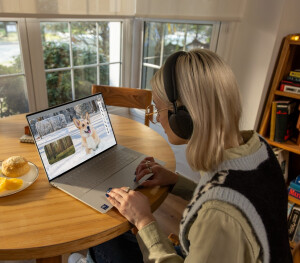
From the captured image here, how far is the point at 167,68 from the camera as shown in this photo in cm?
72

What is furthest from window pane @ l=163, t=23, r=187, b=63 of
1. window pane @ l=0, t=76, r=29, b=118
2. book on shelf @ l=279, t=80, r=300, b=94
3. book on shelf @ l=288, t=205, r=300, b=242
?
book on shelf @ l=288, t=205, r=300, b=242

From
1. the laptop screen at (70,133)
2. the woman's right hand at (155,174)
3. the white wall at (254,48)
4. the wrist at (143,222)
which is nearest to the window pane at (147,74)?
the white wall at (254,48)

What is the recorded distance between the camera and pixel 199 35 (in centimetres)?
205

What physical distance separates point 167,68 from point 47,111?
0.47 m

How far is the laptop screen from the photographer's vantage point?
0.90 metres

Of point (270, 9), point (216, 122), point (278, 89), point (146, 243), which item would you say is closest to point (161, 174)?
point (146, 243)

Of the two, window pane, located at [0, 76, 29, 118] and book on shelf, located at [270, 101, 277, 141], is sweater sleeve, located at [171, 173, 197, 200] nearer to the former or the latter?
book on shelf, located at [270, 101, 277, 141]

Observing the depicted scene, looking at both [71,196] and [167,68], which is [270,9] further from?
[71,196]

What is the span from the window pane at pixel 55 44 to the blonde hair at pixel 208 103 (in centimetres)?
139

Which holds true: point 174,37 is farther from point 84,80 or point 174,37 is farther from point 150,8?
point 84,80

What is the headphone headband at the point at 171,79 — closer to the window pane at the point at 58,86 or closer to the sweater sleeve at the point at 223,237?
the sweater sleeve at the point at 223,237

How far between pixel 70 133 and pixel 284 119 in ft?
4.54

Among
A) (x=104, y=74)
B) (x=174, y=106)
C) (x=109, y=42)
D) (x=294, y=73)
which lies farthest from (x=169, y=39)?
(x=174, y=106)

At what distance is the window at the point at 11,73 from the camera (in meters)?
1.60
